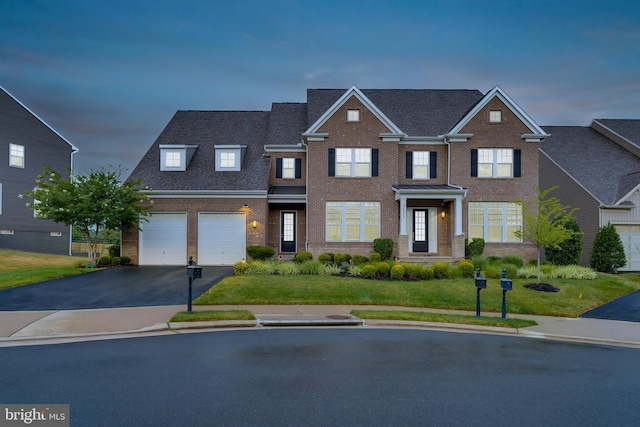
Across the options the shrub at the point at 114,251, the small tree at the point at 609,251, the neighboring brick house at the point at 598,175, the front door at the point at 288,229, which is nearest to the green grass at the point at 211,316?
the front door at the point at 288,229

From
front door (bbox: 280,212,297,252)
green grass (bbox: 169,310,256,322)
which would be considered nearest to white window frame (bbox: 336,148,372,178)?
front door (bbox: 280,212,297,252)

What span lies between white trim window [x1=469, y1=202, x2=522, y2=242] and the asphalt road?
14914 millimetres

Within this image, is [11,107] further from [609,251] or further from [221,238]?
[609,251]

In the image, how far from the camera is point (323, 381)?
6805mm

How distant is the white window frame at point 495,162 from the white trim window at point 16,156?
29.5 meters

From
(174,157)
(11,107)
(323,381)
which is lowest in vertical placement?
(323,381)

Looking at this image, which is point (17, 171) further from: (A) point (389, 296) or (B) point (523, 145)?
(B) point (523, 145)

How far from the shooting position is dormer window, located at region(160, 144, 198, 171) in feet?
84.4

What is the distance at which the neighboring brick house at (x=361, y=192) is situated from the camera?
24.2 meters

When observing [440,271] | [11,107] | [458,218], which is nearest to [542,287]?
[440,271]

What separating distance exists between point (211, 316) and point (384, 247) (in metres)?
13.2

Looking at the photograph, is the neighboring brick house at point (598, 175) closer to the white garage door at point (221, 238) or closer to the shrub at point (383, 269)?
the shrub at point (383, 269)

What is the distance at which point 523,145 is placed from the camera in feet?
81.4

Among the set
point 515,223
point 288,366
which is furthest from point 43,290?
point 515,223
